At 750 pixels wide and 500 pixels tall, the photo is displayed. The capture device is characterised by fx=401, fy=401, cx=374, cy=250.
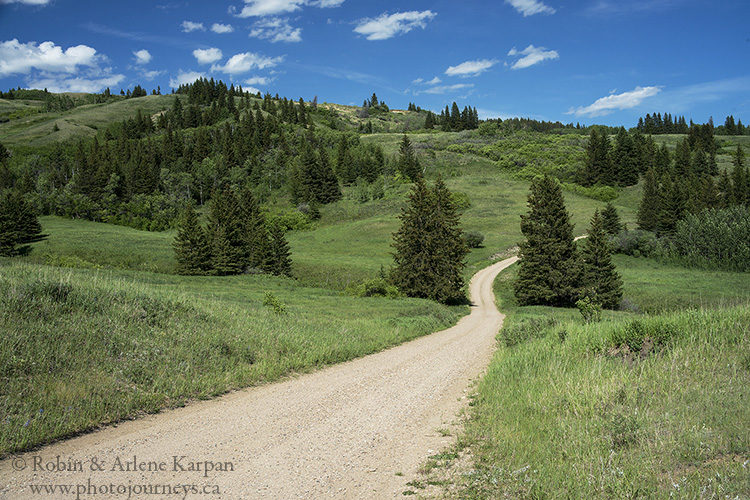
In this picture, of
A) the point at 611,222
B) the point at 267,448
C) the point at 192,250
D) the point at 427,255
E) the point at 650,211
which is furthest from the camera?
the point at 650,211

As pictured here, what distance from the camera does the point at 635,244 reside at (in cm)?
7231

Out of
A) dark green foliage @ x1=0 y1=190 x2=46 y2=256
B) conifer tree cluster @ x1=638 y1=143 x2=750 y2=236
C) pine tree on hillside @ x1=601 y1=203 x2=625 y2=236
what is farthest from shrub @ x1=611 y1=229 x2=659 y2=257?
dark green foliage @ x1=0 y1=190 x2=46 y2=256

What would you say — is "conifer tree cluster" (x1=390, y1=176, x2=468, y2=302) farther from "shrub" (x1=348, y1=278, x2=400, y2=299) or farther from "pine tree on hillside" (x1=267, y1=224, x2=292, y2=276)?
"pine tree on hillside" (x1=267, y1=224, x2=292, y2=276)

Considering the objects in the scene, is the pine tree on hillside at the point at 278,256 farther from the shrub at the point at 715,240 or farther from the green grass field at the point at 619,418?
the shrub at the point at 715,240

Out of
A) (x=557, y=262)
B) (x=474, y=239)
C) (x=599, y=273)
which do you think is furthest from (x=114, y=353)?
(x=474, y=239)

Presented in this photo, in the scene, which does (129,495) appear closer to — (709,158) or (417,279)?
(417,279)

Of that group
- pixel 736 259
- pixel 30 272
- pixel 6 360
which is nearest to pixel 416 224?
pixel 30 272

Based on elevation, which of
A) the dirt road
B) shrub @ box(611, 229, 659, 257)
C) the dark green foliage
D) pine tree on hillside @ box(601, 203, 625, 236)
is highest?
the dark green foliage

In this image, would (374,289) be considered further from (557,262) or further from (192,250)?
(192,250)

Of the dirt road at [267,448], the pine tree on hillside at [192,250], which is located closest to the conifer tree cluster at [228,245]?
the pine tree on hillside at [192,250]

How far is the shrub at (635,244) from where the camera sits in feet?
235

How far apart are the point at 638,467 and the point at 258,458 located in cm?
460

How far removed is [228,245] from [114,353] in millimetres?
48834

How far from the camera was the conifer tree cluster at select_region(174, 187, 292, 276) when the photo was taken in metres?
53.7
